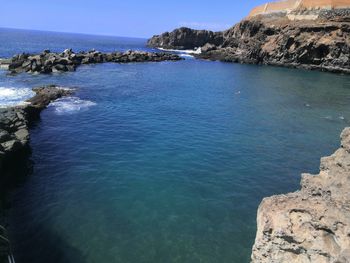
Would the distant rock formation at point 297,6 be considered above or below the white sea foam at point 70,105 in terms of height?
above

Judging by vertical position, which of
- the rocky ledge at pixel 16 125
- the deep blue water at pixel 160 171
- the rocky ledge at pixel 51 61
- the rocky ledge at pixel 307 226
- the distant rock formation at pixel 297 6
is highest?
the distant rock formation at pixel 297 6

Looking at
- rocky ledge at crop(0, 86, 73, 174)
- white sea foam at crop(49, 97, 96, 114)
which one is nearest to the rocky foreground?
white sea foam at crop(49, 97, 96, 114)

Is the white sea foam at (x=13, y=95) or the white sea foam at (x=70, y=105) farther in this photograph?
the white sea foam at (x=13, y=95)

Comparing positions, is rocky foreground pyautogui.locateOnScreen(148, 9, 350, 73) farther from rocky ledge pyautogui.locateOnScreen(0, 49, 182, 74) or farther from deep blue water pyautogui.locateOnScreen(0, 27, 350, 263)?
deep blue water pyautogui.locateOnScreen(0, 27, 350, 263)

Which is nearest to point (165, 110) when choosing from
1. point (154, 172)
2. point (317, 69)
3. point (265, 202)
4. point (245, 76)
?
point (154, 172)

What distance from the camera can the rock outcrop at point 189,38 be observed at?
153325mm

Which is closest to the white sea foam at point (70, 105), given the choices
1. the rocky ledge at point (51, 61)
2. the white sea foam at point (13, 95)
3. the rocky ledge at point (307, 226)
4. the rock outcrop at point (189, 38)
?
the white sea foam at point (13, 95)

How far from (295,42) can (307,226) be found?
301 ft

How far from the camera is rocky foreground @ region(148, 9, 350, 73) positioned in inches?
3307

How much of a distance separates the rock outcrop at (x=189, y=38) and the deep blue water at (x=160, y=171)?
110 meters

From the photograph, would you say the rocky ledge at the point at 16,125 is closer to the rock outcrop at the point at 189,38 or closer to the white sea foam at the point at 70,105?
the white sea foam at the point at 70,105

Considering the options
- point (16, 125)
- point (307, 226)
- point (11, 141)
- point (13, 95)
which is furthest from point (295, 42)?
point (307, 226)

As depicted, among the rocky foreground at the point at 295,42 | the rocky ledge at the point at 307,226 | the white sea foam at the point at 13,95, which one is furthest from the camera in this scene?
the rocky foreground at the point at 295,42

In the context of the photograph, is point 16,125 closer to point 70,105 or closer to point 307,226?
point 70,105
